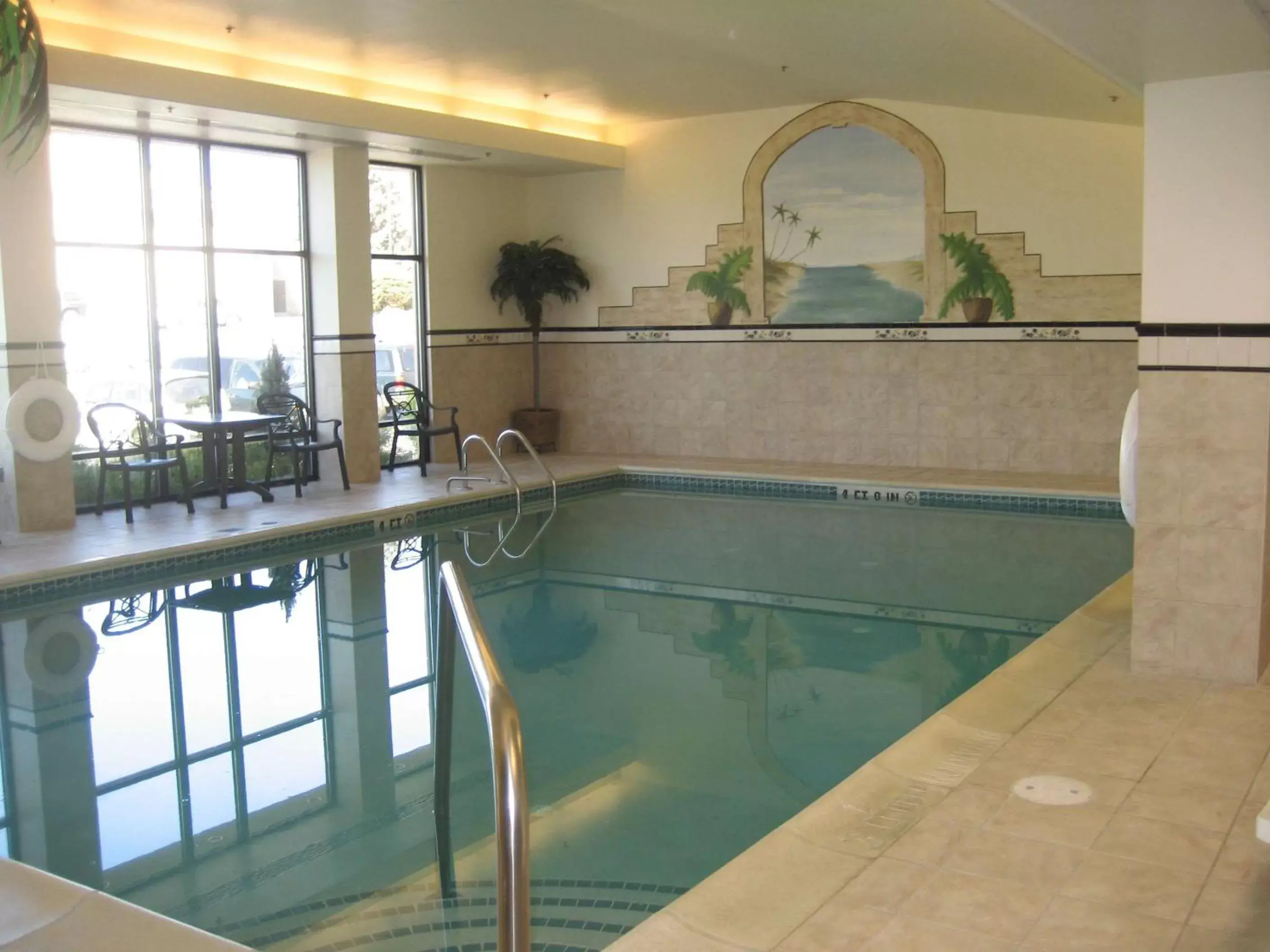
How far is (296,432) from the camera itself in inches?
415

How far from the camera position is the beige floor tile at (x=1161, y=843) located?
3150mm

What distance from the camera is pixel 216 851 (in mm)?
3844

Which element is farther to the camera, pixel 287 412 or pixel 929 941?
pixel 287 412

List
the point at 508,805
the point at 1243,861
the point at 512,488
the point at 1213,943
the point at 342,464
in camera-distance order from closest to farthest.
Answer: the point at 508,805
the point at 1213,943
the point at 1243,861
the point at 512,488
the point at 342,464

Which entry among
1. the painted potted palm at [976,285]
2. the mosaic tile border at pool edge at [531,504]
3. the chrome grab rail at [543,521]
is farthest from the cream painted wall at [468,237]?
the painted potted palm at [976,285]

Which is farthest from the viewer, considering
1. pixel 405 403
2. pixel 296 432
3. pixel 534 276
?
pixel 534 276

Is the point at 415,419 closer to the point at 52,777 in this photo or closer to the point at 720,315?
the point at 720,315

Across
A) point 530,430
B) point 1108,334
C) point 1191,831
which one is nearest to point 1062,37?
point 1191,831

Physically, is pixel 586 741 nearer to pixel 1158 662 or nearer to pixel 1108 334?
pixel 1158 662

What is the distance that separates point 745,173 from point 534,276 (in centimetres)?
230

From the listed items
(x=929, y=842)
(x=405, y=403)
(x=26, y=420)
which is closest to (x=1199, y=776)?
(x=929, y=842)

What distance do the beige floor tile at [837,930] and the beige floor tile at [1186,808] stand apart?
101cm

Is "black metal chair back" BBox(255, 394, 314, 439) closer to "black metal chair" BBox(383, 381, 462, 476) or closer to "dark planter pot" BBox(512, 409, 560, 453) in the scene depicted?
"black metal chair" BBox(383, 381, 462, 476)

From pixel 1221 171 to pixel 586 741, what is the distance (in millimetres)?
3150
